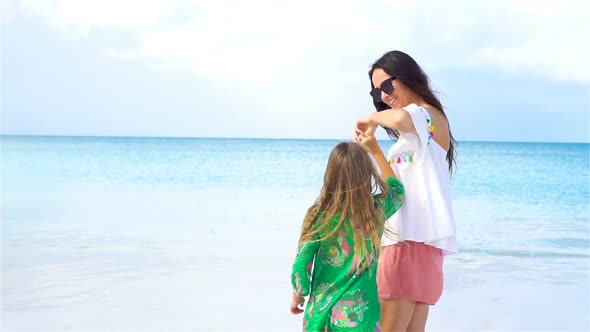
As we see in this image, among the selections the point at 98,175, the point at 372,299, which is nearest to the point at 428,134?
the point at 372,299

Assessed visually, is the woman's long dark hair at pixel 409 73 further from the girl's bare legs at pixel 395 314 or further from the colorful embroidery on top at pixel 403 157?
the girl's bare legs at pixel 395 314

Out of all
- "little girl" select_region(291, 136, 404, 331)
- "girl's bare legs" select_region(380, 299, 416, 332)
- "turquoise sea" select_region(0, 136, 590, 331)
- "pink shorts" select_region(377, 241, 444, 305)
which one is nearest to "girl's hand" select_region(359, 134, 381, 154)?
"little girl" select_region(291, 136, 404, 331)

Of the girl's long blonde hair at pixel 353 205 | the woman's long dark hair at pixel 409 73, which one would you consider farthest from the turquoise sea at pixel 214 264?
the woman's long dark hair at pixel 409 73

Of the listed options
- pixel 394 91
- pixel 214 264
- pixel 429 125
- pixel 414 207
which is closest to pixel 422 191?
pixel 414 207

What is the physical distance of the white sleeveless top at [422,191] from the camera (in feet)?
7.20

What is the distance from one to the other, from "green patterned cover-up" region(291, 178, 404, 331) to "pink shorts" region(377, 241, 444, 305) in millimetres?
46

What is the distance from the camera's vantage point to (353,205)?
2.16 m

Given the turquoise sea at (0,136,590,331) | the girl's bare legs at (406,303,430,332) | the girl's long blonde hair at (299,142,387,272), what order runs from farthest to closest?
1. the turquoise sea at (0,136,590,331)
2. the girl's bare legs at (406,303,430,332)
3. the girl's long blonde hair at (299,142,387,272)

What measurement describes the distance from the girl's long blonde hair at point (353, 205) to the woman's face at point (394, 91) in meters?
0.23

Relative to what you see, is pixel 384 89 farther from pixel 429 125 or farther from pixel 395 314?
pixel 395 314

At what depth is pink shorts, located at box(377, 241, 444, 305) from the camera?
2.22m

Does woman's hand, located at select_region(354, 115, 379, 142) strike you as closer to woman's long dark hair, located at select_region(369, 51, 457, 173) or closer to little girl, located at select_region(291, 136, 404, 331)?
little girl, located at select_region(291, 136, 404, 331)

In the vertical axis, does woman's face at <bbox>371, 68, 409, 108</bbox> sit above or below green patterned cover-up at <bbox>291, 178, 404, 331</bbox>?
above

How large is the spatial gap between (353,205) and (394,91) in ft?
1.39
